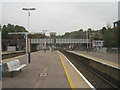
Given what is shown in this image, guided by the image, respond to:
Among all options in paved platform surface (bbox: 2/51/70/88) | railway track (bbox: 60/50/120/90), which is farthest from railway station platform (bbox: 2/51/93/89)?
railway track (bbox: 60/50/120/90)

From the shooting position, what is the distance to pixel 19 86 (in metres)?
6.42

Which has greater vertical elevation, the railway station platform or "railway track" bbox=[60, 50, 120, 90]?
the railway station platform

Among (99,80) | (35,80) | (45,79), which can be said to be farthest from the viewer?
(99,80)

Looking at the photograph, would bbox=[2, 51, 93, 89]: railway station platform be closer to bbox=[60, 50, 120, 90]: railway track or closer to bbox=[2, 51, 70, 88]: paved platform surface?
bbox=[2, 51, 70, 88]: paved platform surface

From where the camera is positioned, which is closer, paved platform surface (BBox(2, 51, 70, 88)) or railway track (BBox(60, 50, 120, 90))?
paved platform surface (BBox(2, 51, 70, 88))

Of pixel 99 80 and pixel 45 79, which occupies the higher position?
pixel 45 79

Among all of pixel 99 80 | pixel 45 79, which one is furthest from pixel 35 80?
pixel 99 80

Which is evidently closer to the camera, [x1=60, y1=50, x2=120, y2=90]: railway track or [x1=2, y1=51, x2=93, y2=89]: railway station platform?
[x1=2, y1=51, x2=93, y2=89]: railway station platform

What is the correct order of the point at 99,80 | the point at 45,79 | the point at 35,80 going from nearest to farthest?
1. the point at 35,80
2. the point at 45,79
3. the point at 99,80

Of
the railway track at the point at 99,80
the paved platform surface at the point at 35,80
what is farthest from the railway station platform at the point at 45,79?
the railway track at the point at 99,80

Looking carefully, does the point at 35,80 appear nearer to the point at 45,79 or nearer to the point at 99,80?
the point at 45,79

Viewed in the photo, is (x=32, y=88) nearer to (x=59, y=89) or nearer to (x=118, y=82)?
(x=59, y=89)

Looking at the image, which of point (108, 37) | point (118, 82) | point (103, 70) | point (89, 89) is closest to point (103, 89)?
point (89, 89)

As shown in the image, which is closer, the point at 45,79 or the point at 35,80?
the point at 35,80
